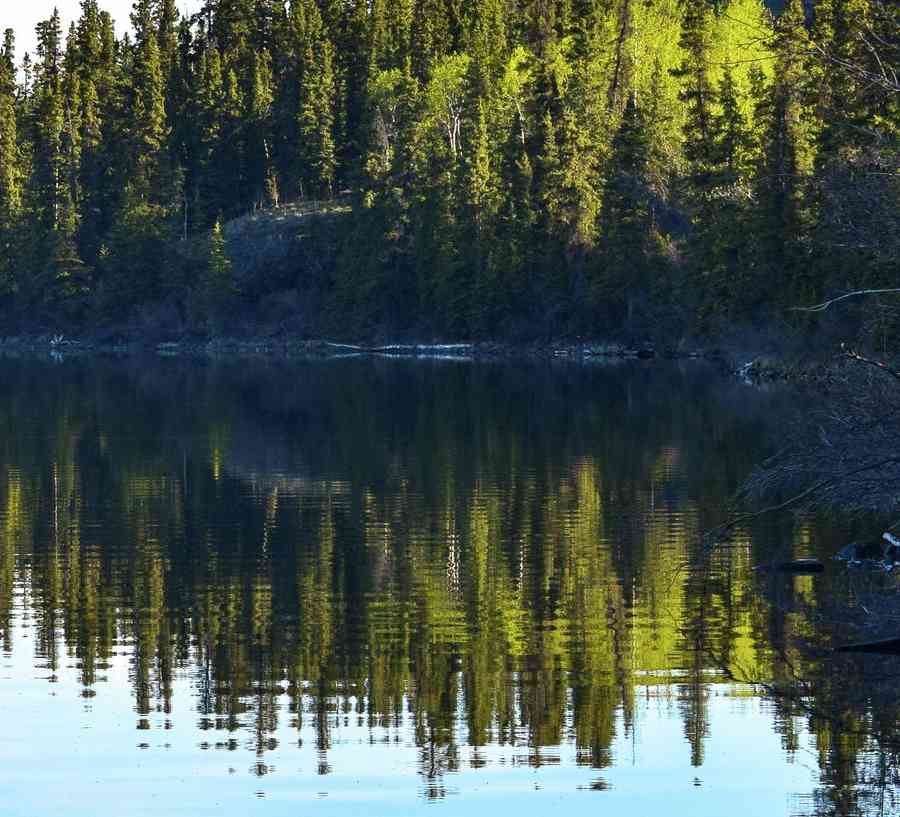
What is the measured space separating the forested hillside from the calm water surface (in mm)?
A: 26565

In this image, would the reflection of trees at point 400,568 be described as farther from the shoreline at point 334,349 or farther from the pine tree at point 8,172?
the pine tree at point 8,172

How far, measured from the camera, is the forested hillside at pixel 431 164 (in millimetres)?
78000

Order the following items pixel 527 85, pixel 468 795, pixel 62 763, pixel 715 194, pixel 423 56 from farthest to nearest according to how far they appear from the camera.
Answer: pixel 423 56
pixel 527 85
pixel 715 194
pixel 62 763
pixel 468 795

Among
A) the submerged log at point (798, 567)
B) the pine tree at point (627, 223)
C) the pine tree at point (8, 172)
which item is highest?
the pine tree at point (8, 172)

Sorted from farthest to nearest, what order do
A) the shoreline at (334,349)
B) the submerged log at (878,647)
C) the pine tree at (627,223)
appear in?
the shoreline at (334,349) → the pine tree at (627,223) → the submerged log at (878,647)

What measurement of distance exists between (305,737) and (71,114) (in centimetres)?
12448

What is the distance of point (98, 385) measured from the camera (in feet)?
233

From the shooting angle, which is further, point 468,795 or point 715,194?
point 715,194

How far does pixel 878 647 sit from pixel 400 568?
7.68 m

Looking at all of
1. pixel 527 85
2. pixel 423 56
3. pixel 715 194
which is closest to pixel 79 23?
pixel 423 56

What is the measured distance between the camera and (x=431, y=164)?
109188 mm

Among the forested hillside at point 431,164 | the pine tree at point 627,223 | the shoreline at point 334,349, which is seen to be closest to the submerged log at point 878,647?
the forested hillside at point 431,164

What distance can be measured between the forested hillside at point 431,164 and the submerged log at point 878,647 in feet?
126

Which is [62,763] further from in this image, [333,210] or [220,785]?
[333,210]
